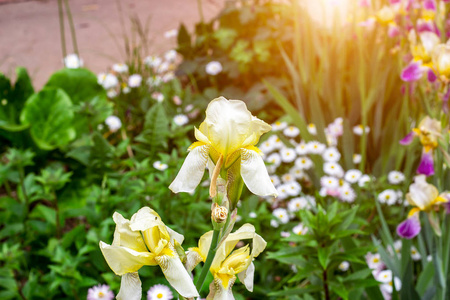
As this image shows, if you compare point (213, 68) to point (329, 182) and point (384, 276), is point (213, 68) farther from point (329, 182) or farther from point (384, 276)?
point (384, 276)

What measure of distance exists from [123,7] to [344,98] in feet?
11.1

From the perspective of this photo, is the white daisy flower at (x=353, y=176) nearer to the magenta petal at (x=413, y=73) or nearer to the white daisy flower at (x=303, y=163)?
the white daisy flower at (x=303, y=163)

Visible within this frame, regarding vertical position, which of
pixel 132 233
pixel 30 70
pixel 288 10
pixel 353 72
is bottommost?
pixel 30 70

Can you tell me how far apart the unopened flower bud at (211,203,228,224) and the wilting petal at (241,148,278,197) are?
0.15ft

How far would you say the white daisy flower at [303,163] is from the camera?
2.44 metres

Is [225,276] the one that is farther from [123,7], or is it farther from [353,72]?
[123,7]

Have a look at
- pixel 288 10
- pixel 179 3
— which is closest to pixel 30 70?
pixel 179 3

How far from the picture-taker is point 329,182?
219cm

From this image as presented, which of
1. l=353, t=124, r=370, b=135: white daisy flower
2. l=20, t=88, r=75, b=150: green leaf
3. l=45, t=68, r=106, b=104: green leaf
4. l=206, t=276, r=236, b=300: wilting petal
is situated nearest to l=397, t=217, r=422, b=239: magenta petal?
l=206, t=276, r=236, b=300: wilting petal

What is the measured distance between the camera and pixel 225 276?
75cm

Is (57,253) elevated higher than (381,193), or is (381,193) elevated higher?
(57,253)

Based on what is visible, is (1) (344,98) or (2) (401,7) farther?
(1) (344,98)

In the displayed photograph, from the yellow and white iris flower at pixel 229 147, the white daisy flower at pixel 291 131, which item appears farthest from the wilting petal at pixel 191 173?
→ the white daisy flower at pixel 291 131

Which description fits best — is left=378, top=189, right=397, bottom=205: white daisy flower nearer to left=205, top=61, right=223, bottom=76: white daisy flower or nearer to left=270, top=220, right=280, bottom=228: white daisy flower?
left=270, top=220, right=280, bottom=228: white daisy flower
